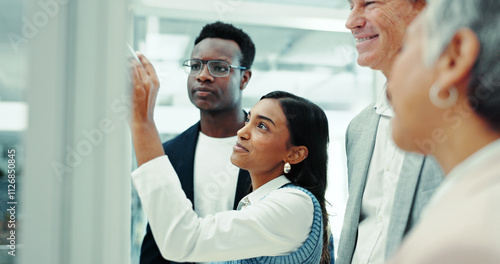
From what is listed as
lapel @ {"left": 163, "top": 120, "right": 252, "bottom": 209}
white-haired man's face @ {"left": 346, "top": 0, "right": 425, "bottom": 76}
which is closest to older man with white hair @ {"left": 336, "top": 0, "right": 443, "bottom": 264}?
white-haired man's face @ {"left": 346, "top": 0, "right": 425, "bottom": 76}

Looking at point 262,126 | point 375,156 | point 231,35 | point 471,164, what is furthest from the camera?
point 231,35

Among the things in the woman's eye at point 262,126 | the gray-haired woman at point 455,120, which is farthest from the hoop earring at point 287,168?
the gray-haired woman at point 455,120

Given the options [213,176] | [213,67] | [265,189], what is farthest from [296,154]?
[213,67]

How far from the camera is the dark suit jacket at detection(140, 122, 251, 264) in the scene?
4.76 ft

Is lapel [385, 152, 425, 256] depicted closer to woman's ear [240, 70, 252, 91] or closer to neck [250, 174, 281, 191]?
neck [250, 174, 281, 191]

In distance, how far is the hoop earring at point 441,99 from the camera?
0.50 m

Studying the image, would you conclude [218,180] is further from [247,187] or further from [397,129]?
[397,129]

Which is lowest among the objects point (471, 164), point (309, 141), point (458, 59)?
point (309, 141)

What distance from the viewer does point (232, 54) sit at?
1.74 meters

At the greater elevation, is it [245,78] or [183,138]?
[245,78]

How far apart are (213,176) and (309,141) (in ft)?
1.24

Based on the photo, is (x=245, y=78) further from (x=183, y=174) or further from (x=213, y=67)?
(x=183, y=174)

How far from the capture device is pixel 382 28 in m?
Answer: 1.14

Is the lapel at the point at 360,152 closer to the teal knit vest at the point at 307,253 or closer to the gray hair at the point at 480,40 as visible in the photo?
the teal knit vest at the point at 307,253
